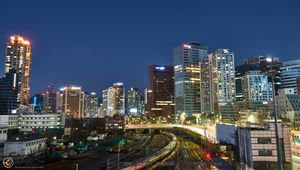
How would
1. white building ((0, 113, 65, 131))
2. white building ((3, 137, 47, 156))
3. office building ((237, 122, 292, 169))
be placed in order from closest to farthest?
1. office building ((237, 122, 292, 169))
2. white building ((3, 137, 47, 156))
3. white building ((0, 113, 65, 131))

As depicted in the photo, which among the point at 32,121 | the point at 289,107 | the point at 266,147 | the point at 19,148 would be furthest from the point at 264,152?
the point at 32,121

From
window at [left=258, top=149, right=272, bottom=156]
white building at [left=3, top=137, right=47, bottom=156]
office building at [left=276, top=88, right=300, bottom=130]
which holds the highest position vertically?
office building at [left=276, top=88, right=300, bottom=130]

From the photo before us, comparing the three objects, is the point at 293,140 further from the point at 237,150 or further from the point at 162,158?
the point at 162,158

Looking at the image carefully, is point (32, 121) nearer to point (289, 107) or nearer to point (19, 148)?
point (19, 148)

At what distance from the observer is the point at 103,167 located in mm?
68625

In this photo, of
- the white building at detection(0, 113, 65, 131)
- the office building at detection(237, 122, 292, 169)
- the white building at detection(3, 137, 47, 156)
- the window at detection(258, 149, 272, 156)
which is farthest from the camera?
the white building at detection(0, 113, 65, 131)

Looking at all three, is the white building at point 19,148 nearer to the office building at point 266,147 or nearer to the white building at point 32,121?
the white building at point 32,121

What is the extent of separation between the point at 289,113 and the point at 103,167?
111 metres

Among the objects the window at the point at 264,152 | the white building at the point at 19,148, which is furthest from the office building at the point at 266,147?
the white building at the point at 19,148

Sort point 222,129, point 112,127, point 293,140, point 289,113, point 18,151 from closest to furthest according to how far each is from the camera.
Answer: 1. point 293,140
2. point 18,151
3. point 222,129
4. point 289,113
5. point 112,127

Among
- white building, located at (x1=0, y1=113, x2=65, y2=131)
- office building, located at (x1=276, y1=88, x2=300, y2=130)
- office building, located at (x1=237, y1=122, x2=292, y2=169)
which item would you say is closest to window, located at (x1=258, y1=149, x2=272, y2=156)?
office building, located at (x1=237, y1=122, x2=292, y2=169)

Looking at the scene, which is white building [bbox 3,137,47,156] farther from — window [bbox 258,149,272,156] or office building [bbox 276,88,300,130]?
office building [bbox 276,88,300,130]

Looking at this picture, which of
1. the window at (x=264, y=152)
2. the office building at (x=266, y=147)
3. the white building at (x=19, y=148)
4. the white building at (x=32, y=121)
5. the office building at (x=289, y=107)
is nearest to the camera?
the office building at (x=266, y=147)

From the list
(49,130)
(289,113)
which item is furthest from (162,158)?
(289,113)
